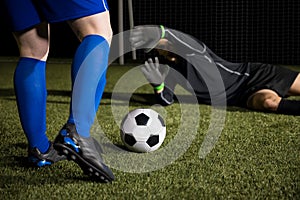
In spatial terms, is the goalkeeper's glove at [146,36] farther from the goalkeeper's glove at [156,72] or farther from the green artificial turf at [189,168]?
the green artificial turf at [189,168]

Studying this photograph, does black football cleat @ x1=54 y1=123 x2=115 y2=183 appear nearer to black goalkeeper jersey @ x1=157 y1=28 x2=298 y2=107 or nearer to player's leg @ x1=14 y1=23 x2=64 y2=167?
player's leg @ x1=14 y1=23 x2=64 y2=167

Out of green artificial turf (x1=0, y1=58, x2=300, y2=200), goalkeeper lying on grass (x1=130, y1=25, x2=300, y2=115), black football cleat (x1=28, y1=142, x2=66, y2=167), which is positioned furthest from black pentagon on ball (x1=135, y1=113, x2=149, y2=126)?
goalkeeper lying on grass (x1=130, y1=25, x2=300, y2=115)

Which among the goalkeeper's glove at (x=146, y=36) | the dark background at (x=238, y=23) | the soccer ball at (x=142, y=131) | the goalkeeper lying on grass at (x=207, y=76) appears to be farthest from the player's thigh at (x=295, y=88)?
the dark background at (x=238, y=23)

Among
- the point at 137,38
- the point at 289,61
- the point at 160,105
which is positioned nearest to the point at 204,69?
the point at 160,105

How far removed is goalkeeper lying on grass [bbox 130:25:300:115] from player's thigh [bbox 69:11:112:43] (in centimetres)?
124

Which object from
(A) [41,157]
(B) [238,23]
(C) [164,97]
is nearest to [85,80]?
(A) [41,157]

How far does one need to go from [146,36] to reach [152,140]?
958 millimetres

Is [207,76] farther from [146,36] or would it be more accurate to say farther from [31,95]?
[31,95]

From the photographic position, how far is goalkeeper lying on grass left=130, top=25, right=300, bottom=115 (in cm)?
258

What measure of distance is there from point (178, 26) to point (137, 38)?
3.82 m

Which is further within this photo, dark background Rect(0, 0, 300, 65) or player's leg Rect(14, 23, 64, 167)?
dark background Rect(0, 0, 300, 65)

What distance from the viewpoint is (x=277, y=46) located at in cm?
589

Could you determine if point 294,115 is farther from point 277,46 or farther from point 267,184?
point 277,46

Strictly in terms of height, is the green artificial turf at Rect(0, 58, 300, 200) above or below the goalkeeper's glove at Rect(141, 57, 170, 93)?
above
